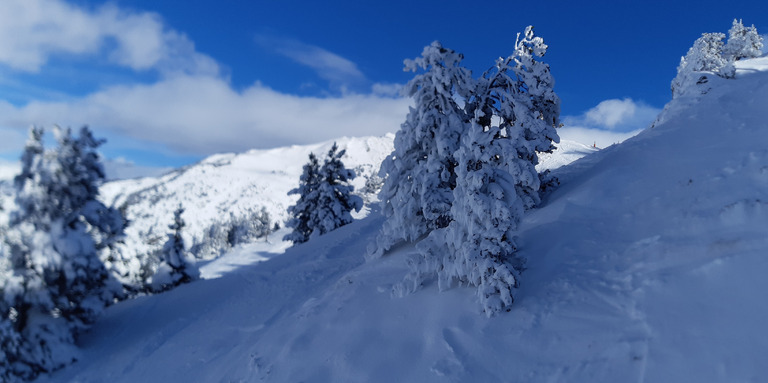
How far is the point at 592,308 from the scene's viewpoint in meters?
7.63

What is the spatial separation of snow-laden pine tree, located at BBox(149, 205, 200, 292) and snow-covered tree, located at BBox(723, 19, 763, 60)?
55158mm

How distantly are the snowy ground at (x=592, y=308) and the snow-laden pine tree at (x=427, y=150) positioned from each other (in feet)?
4.50

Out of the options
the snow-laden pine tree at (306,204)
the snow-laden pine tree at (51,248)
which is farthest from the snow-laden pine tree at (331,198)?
the snow-laden pine tree at (51,248)

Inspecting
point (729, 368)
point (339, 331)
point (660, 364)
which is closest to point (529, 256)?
point (660, 364)

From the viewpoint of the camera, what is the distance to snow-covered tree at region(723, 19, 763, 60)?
39.9m

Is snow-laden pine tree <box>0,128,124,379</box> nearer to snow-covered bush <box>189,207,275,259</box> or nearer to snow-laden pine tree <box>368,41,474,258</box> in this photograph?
snow-laden pine tree <box>368,41,474,258</box>

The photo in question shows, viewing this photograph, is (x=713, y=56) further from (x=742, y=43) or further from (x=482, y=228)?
(x=482, y=228)

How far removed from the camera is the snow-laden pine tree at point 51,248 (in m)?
14.9

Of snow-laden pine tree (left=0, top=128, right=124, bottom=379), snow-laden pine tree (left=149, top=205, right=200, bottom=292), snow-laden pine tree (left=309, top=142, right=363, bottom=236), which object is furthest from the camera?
snow-laden pine tree (left=309, top=142, right=363, bottom=236)

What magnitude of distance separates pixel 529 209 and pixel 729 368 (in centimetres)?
845

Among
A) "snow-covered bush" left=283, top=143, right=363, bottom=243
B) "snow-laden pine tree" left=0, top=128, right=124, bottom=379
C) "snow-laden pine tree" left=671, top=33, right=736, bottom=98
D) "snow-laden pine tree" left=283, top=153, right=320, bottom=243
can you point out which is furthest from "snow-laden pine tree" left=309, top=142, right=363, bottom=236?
"snow-laden pine tree" left=671, top=33, right=736, bottom=98

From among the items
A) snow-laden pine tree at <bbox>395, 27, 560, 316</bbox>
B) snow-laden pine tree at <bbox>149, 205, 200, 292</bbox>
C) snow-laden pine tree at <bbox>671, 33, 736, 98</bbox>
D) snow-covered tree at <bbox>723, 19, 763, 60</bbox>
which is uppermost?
snow-covered tree at <bbox>723, 19, 763, 60</bbox>

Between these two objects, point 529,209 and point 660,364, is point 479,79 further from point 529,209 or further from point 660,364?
point 660,364

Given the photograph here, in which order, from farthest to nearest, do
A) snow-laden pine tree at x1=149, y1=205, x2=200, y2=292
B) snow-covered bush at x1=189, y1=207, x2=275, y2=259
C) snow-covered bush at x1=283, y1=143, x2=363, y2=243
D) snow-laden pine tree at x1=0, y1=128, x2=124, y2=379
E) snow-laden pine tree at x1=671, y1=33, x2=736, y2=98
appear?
snow-covered bush at x1=189, y1=207, x2=275, y2=259 < snow-covered bush at x1=283, y1=143, x2=363, y2=243 < snow-laden pine tree at x1=149, y1=205, x2=200, y2=292 < snow-laden pine tree at x1=671, y1=33, x2=736, y2=98 < snow-laden pine tree at x1=0, y1=128, x2=124, y2=379
